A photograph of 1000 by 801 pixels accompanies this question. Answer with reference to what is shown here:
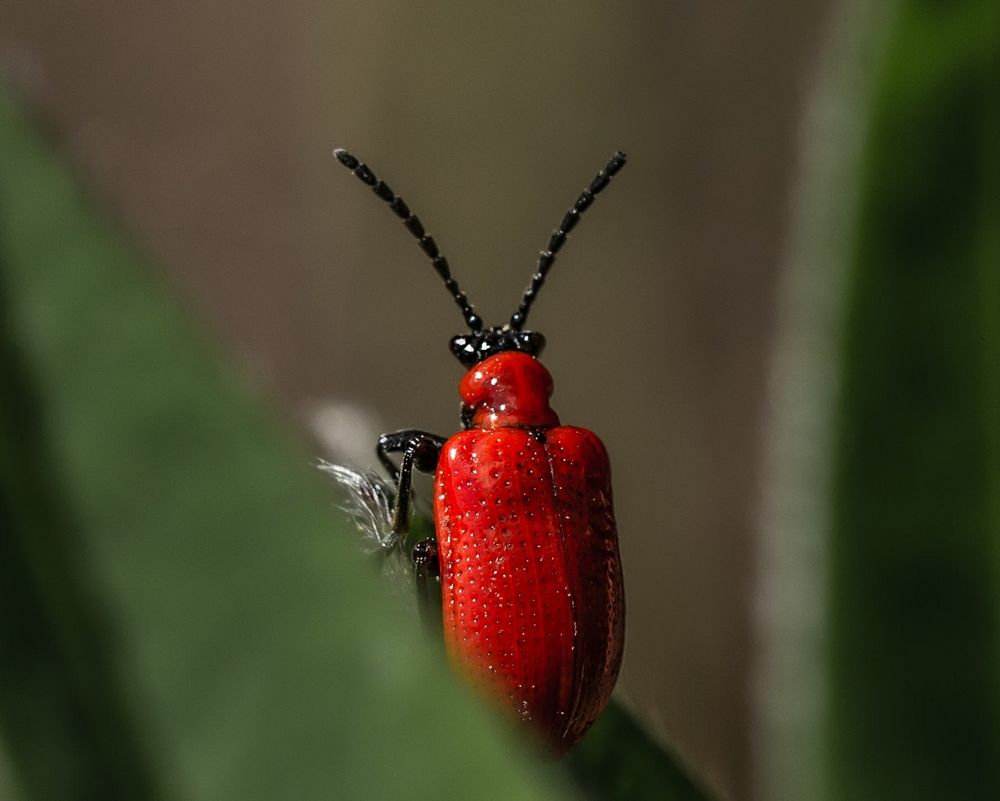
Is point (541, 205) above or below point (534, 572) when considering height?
above

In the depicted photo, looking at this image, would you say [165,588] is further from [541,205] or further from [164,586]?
[541,205]

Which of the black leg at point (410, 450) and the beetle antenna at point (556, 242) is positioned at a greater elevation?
the beetle antenna at point (556, 242)

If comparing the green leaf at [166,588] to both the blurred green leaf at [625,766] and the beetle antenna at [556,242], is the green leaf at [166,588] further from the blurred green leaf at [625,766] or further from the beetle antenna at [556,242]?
the beetle antenna at [556,242]

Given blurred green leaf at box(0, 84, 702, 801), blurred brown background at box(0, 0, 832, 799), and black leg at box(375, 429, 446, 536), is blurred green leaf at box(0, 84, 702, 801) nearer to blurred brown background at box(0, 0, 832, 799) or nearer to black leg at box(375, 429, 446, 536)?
black leg at box(375, 429, 446, 536)

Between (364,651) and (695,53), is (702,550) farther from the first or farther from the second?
(364,651)

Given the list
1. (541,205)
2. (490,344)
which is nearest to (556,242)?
(490,344)

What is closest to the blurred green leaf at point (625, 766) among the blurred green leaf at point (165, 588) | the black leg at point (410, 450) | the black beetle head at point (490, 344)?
the blurred green leaf at point (165, 588)
